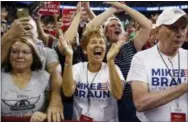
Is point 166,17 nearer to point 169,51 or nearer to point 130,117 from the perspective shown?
point 169,51

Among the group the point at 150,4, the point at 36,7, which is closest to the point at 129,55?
the point at 36,7

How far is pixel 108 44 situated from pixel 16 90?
3.29ft

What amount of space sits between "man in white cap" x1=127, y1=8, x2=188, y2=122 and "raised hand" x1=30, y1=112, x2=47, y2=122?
550mm

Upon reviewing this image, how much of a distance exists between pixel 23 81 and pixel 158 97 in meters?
0.85

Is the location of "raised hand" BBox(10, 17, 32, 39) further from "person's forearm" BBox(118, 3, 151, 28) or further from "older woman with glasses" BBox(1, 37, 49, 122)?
"person's forearm" BBox(118, 3, 151, 28)

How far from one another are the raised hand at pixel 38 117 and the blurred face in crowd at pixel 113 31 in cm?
115

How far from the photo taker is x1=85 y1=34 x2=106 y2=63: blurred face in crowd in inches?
89.0

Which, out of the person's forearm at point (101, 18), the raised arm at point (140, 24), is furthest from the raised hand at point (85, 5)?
the raised arm at point (140, 24)

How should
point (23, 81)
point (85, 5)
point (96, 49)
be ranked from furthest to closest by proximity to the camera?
point (85, 5) < point (96, 49) < point (23, 81)

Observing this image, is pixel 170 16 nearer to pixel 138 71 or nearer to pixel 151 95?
pixel 138 71

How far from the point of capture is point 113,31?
2.91m

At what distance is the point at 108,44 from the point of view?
2828 millimetres

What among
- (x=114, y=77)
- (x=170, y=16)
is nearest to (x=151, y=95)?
(x=114, y=77)

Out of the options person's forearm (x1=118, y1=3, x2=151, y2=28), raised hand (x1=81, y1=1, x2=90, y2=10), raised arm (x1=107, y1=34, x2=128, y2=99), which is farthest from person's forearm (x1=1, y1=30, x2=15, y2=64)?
raised hand (x1=81, y1=1, x2=90, y2=10)
